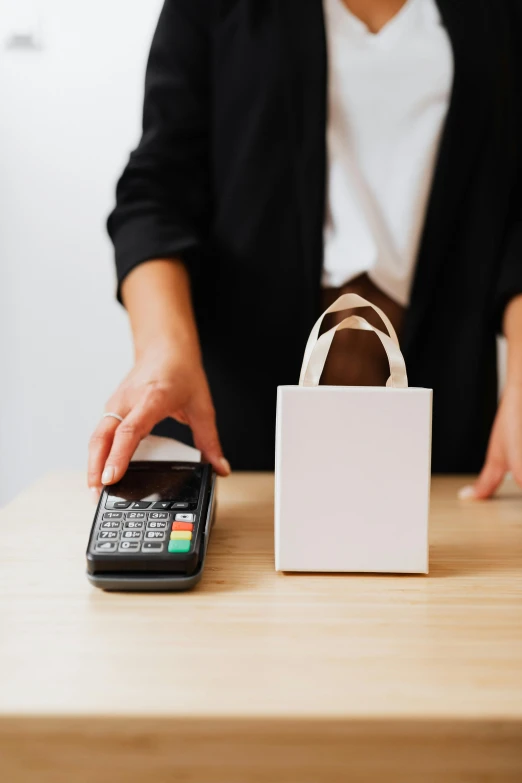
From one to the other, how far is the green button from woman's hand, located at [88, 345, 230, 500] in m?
0.10

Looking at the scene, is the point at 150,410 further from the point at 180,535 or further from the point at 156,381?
the point at 180,535

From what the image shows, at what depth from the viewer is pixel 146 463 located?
0.54 metres

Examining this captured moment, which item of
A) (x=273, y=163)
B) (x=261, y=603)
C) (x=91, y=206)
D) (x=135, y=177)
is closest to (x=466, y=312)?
(x=273, y=163)

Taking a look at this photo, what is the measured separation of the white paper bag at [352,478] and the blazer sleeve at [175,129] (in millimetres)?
390

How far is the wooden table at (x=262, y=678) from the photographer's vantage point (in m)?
0.29

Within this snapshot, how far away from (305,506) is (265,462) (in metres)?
0.45

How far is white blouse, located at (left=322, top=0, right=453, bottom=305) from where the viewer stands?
820 millimetres

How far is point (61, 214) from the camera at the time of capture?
1.80 metres

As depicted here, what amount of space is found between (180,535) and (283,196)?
20.5 inches

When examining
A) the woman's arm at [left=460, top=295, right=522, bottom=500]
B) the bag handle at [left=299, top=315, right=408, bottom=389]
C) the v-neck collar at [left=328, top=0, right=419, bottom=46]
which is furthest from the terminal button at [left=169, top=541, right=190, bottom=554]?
the v-neck collar at [left=328, top=0, right=419, bottom=46]

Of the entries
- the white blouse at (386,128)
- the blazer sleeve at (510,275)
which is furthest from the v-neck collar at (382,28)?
the blazer sleeve at (510,275)

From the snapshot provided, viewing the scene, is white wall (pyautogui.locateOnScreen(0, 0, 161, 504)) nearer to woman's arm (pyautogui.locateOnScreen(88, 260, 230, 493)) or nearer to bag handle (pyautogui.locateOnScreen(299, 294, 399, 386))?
woman's arm (pyautogui.locateOnScreen(88, 260, 230, 493))

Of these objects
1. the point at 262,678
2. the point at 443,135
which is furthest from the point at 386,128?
the point at 262,678

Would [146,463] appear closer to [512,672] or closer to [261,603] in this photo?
[261,603]
